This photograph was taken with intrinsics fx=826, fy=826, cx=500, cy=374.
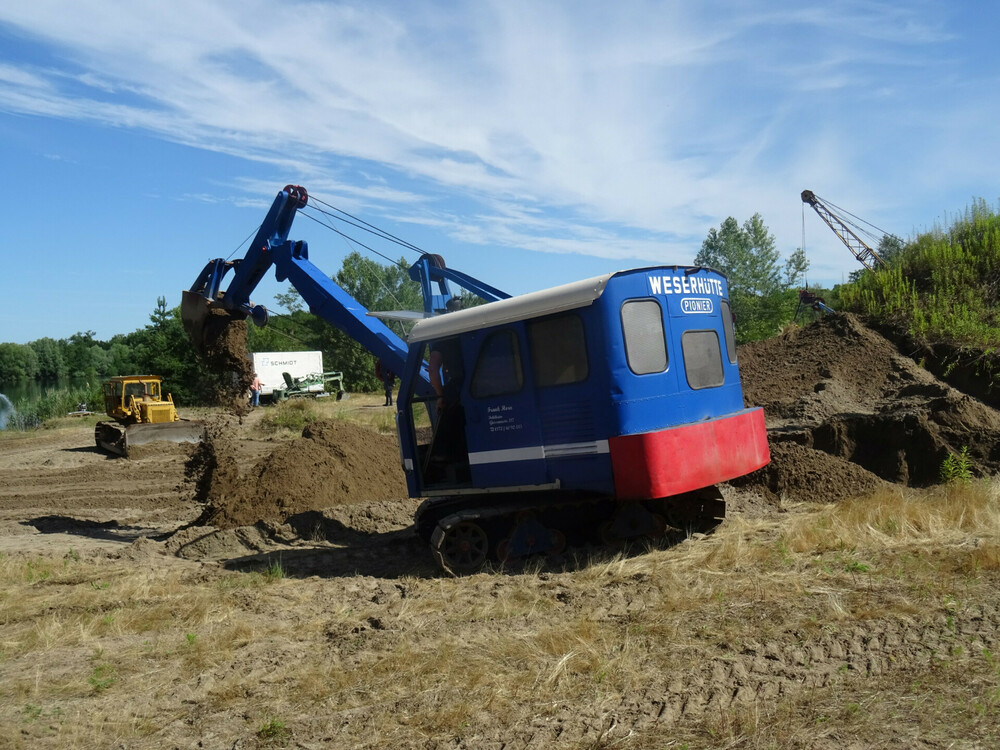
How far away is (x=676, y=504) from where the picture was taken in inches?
328

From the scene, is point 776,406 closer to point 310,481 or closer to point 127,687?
point 310,481

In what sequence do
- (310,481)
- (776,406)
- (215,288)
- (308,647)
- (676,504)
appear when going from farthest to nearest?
(776,406)
(310,481)
(215,288)
(676,504)
(308,647)

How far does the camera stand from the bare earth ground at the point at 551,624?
407 centimetres

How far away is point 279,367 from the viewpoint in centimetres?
4609

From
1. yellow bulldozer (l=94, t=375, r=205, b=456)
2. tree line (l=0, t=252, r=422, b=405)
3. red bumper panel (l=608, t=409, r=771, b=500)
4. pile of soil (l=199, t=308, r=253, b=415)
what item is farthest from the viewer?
tree line (l=0, t=252, r=422, b=405)

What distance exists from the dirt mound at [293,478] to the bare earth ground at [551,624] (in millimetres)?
62

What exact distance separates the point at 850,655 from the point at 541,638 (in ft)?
5.95

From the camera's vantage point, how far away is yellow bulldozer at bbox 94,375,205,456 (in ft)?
73.4

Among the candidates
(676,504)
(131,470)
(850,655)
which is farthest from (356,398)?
(850,655)

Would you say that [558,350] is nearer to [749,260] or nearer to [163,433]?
[163,433]

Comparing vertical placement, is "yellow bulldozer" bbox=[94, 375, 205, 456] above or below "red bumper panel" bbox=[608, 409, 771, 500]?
above

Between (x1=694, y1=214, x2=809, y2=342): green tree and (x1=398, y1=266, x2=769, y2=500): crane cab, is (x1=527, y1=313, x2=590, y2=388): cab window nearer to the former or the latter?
(x1=398, y1=266, x2=769, y2=500): crane cab

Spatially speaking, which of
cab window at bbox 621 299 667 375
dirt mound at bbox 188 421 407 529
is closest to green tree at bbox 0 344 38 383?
dirt mound at bbox 188 421 407 529

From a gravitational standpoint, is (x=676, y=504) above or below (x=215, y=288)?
below
